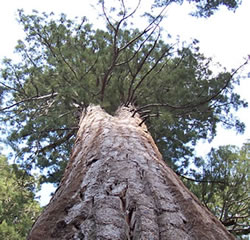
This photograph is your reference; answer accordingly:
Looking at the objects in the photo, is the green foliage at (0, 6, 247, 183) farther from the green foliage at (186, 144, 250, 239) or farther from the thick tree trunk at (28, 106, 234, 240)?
the thick tree trunk at (28, 106, 234, 240)

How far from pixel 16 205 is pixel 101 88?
8.79 feet

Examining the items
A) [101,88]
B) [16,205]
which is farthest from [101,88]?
[16,205]

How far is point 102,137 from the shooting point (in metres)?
2.46

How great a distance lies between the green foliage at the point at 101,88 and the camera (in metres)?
5.30

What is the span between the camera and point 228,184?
198 inches

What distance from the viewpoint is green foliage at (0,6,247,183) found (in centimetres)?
530

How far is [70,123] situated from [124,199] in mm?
4946

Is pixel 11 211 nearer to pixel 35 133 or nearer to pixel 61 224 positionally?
pixel 35 133

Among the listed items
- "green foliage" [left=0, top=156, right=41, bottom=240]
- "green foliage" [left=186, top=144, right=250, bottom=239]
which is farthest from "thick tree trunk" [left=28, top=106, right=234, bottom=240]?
"green foliage" [left=186, top=144, right=250, bottom=239]

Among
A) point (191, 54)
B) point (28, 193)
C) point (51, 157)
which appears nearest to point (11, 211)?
point (28, 193)

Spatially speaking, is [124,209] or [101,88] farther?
[101,88]

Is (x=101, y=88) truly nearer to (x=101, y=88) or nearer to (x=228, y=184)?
(x=101, y=88)

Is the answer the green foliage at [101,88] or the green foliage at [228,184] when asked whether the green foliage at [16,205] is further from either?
the green foliage at [228,184]

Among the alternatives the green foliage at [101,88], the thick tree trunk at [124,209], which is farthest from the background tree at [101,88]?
the thick tree trunk at [124,209]
